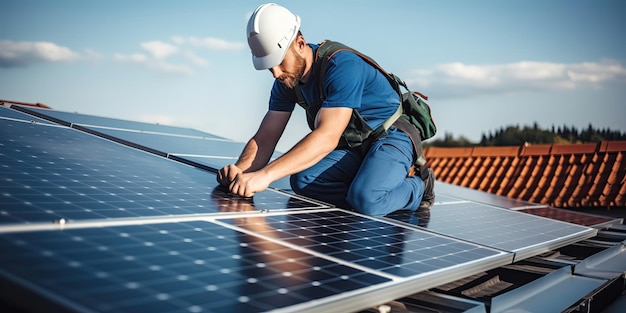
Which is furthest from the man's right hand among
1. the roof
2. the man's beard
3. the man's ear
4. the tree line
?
the tree line

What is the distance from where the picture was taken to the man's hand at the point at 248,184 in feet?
10.8

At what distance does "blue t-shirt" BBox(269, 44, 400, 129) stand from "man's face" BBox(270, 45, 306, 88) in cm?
12

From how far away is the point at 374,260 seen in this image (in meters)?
2.29

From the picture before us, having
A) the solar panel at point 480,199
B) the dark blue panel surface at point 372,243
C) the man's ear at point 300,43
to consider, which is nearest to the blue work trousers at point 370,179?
the dark blue panel surface at point 372,243

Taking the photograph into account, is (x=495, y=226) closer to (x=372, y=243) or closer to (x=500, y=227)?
(x=500, y=227)

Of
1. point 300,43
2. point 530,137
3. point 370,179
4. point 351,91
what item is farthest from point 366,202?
point 530,137

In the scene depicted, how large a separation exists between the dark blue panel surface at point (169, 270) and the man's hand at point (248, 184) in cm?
102

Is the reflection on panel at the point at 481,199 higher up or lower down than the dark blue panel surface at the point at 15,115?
lower down

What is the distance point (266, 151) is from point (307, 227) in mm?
1613

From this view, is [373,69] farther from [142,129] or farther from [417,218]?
[142,129]

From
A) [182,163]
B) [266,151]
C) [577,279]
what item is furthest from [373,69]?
[577,279]

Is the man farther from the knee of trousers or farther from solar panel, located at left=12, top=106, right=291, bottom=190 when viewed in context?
solar panel, located at left=12, top=106, right=291, bottom=190

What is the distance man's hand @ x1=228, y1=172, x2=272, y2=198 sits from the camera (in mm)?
3287

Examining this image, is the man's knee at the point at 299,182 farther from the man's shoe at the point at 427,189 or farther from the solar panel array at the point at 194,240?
the man's shoe at the point at 427,189
